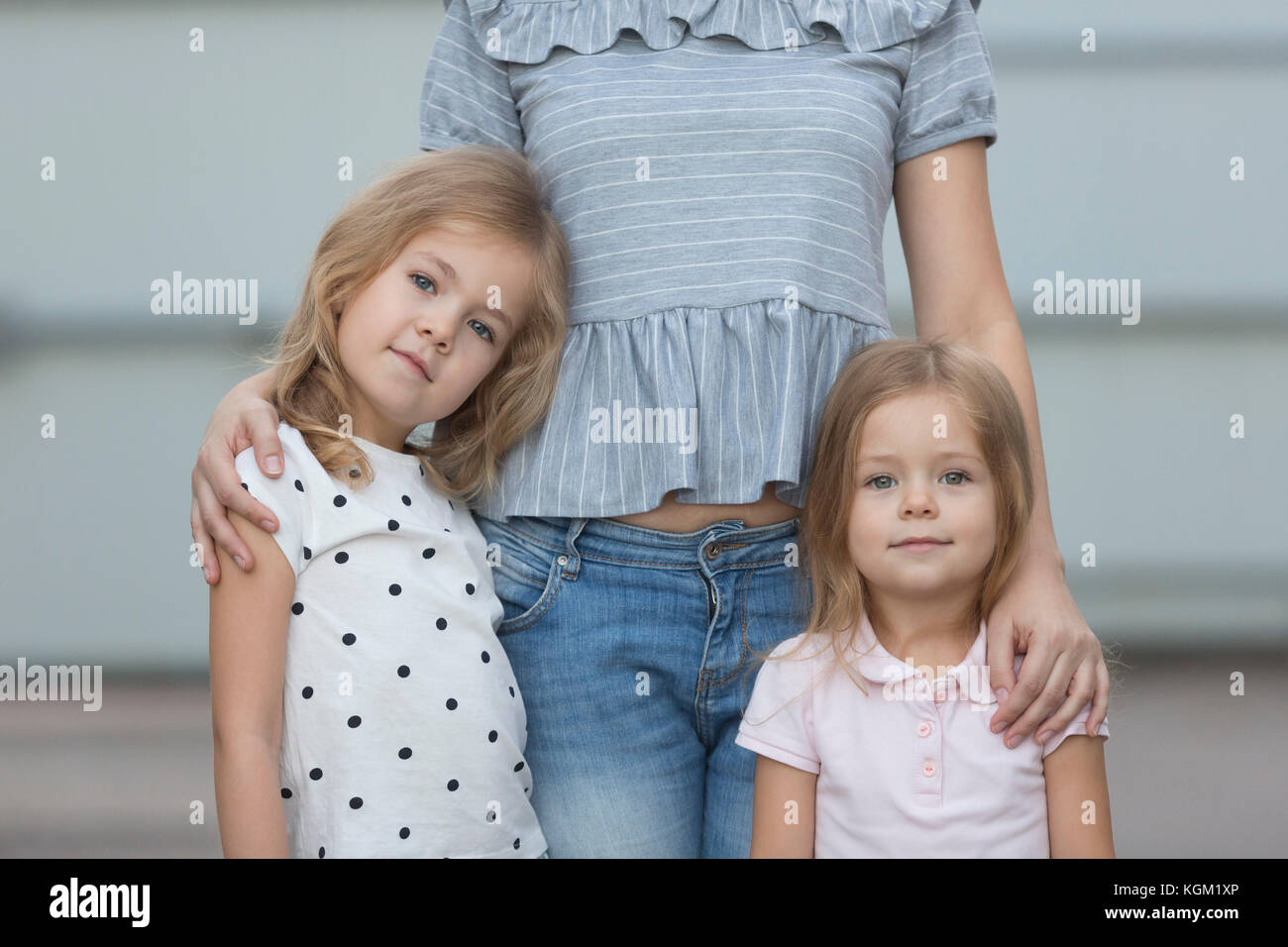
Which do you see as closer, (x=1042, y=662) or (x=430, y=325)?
(x=1042, y=662)

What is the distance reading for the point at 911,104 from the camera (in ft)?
3.81

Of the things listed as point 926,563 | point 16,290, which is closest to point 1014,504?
point 926,563

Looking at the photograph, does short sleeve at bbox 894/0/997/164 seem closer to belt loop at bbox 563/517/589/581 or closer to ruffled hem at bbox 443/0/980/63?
ruffled hem at bbox 443/0/980/63

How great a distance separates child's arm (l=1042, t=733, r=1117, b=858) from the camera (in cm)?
100

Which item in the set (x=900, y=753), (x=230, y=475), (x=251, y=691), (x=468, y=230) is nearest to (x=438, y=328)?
(x=468, y=230)

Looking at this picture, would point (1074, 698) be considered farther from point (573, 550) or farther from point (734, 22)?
point (734, 22)

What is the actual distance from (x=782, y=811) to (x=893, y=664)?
0.60 ft

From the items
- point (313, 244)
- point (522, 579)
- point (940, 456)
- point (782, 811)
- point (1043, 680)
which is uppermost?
point (313, 244)

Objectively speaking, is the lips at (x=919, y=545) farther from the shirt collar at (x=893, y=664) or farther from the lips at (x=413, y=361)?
the lips at (x=413, y=361)

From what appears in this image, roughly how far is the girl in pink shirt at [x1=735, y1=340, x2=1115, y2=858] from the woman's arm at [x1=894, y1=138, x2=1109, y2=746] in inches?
1.0

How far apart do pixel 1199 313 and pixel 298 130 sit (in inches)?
96.7

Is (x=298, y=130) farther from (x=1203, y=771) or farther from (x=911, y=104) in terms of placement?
(x=1203, y=771)

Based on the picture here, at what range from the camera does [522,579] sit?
108 cm

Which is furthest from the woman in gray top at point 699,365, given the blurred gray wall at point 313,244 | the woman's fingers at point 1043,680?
the blurred gray wall at point 313,244
